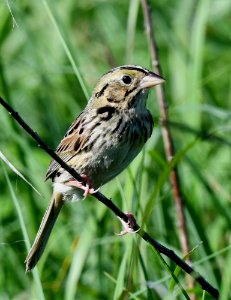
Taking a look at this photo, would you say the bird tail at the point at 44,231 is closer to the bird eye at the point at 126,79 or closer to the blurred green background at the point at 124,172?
the blurred green background at the point at 124,172

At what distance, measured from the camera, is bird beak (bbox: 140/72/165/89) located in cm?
348

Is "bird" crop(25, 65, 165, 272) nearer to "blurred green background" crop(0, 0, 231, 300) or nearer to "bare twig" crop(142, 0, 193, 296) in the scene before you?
"blurred green background" crop(0, 0, 231, 300)

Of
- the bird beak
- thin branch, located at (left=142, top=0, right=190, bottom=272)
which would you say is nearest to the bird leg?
the bird beak

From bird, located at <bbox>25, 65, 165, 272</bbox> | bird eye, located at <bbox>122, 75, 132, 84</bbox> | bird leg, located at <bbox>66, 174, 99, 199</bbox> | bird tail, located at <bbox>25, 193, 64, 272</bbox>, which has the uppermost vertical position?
bird eye, located at <bbox>122, 75, 132, 84</bbox>

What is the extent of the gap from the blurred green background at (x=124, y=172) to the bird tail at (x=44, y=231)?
0.62 feet

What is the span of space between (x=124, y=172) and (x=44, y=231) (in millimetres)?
943

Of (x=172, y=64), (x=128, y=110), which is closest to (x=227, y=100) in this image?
(x=172, y=64)

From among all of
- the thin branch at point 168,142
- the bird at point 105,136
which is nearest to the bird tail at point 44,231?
the bird at point 105,136

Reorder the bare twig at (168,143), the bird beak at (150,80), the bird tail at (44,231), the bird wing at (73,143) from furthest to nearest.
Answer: the bare twig at (168,143), the bird wing at (73,143), the bird beak at (150,80), the bird tail at (44,231)

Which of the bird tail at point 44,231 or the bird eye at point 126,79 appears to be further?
the bird eye at point 126,79

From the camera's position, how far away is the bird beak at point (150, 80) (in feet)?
11.4

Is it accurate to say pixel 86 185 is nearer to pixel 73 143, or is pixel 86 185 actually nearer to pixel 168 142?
pixel 73 143

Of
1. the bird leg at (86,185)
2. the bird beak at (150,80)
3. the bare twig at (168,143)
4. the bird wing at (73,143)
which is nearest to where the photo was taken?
the bird leg at (86,185)

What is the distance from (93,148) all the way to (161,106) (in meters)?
0.62
